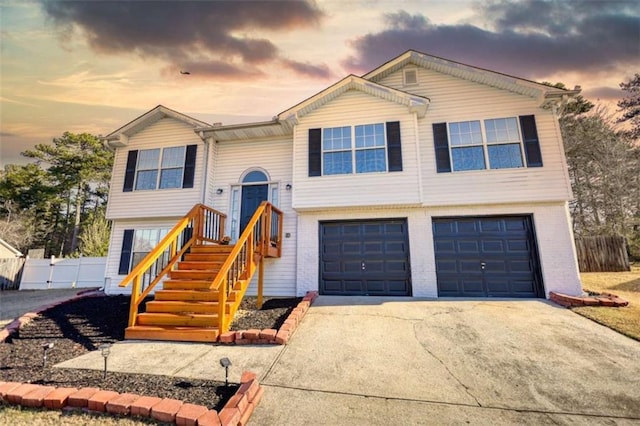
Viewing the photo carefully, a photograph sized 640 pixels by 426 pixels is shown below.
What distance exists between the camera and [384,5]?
7762mm

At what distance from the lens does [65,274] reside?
13.3m

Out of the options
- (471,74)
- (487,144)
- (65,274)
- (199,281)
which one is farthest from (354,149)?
(65,274)

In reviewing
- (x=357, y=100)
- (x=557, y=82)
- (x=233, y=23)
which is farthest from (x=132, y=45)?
(x=557, y=82)

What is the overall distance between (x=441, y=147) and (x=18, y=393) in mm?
9366

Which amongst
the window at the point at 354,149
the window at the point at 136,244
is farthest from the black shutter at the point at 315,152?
the window at the point at 136,244

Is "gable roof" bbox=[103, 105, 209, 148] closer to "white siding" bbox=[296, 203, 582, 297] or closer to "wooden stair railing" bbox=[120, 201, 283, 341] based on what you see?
"wooden stair railing" bbox=[120, 201, 283, 341]

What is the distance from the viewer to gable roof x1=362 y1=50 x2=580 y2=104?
24.1ft

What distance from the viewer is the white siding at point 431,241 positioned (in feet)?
22.7

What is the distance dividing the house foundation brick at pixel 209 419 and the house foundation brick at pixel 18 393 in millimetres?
2118

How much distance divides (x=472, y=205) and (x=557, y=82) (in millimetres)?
19344

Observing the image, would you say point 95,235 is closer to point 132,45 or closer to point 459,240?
point 132,45

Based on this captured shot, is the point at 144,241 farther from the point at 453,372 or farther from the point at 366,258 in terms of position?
the point at 453,372

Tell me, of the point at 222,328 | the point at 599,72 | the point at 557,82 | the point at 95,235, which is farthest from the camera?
the point at 557,82

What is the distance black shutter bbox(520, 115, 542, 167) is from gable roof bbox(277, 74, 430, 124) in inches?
111
